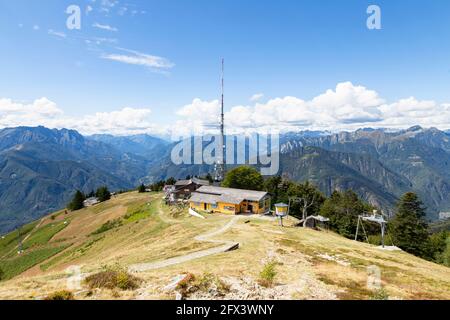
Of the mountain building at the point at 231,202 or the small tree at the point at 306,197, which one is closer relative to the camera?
the mountain building at the point at 231,202

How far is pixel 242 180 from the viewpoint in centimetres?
9675

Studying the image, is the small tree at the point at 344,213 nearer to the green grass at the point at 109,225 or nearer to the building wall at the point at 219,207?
the building wall at the point at 219,207

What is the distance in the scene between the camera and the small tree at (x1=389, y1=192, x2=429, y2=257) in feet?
226

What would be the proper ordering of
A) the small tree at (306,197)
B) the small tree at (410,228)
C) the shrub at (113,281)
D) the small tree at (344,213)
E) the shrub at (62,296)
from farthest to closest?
the small tree at (306,197)
the small tree at (344,213)
the small tree at (410,228)
the shrub at (113,281)
the shrub at (62,296)

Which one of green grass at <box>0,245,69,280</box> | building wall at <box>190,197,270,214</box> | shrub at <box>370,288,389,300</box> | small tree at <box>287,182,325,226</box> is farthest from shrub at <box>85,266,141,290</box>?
small tree at <box>287,182,325,226</box>

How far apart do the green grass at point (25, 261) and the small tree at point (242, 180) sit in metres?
50.8

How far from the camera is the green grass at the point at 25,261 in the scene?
67.2 meters

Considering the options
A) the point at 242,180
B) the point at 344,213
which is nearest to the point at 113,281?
the point at 242,180

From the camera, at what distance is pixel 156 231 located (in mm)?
55531

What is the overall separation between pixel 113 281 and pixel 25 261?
7243 cm

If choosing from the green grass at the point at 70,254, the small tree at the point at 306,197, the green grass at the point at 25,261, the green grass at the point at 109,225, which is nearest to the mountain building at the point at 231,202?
the green grass at the point at 109,225

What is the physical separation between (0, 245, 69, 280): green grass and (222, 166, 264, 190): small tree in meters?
50.8

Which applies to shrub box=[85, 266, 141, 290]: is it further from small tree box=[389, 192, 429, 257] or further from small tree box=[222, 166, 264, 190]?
small tree box=[222, 166, 264, 190]
